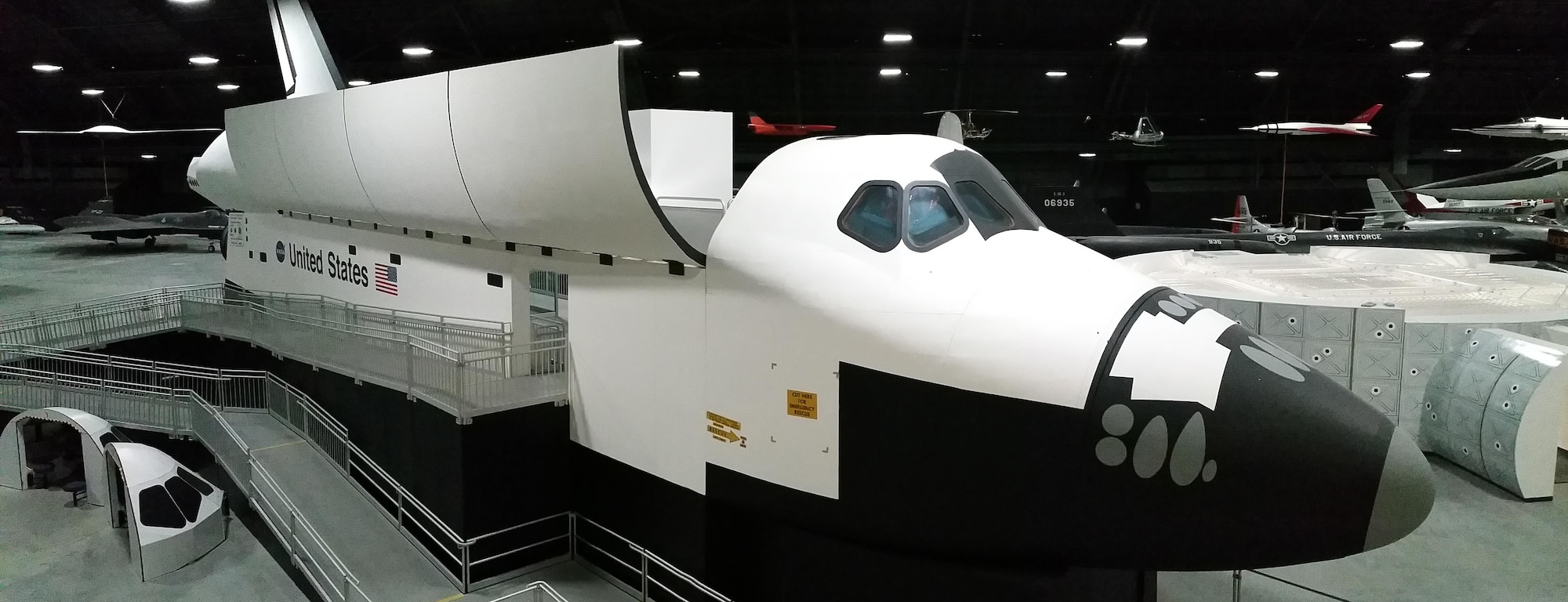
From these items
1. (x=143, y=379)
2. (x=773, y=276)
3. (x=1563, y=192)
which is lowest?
(x=143, y=379)

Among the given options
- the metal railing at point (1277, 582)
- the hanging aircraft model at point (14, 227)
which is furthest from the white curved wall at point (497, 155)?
the hanging aircraft model at point (14, 227)

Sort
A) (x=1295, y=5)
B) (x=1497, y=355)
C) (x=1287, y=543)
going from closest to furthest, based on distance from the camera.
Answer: (x=1287, y=543) < (x=1497, y=355) < (x=1295, y=5)

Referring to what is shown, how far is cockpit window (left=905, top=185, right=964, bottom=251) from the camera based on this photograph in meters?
5.78

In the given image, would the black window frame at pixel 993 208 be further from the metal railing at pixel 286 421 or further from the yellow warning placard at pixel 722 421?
the metal railing at pixel 286 421

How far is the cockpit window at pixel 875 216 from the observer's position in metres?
5.81

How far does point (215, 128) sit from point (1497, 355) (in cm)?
2676

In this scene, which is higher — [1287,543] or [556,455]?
[1287,543]

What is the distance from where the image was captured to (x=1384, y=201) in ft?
81.1

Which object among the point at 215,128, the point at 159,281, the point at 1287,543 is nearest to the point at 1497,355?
the point at 1287,543

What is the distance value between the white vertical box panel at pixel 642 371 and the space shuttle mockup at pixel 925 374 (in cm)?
3

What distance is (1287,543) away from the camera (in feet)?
16.1

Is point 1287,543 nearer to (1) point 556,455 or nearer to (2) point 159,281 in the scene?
(1) point 556,455

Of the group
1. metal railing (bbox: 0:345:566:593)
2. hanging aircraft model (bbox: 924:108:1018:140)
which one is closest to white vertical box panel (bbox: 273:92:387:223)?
metal railing (bbox: 0:345:566:593)

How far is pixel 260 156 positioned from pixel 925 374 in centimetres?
1346
